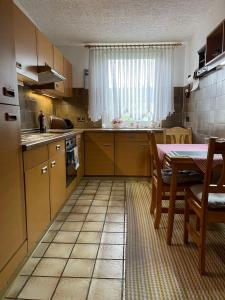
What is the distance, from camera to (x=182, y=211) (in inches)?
82.1

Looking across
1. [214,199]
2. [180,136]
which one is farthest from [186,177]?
[180,136]

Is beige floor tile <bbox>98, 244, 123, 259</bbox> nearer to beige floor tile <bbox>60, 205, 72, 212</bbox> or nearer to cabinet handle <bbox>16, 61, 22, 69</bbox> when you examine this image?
beige floor tile <bbox>60, 205, 72, 212</bbox>

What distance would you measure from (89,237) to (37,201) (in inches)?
22.4

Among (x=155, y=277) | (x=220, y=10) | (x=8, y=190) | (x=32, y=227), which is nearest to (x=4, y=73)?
(x=8, y=190)

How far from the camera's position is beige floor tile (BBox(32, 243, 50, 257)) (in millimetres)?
1806

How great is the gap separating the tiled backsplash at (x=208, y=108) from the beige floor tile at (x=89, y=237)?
1.64m

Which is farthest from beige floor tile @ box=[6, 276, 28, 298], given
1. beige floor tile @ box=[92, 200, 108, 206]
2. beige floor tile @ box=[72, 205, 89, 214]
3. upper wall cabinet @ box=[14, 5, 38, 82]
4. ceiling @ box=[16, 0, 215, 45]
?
ceiling @ box=[16, 0, 215, 45]

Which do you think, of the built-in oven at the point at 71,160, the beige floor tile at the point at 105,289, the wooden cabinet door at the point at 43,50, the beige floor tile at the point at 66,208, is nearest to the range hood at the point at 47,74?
the wooden cabinet door at the point at 43,50

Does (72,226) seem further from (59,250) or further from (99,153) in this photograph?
(99,153)

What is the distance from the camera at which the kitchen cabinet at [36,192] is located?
170 centimetres

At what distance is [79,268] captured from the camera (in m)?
1.63

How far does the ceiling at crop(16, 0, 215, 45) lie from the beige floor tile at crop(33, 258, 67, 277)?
2645 millimetres

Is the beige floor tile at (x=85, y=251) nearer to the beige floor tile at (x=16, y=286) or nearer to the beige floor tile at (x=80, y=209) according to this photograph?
the beige floor tile at (x=16, y=286)

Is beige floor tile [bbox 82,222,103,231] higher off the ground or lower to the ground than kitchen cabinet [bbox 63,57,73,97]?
lower
